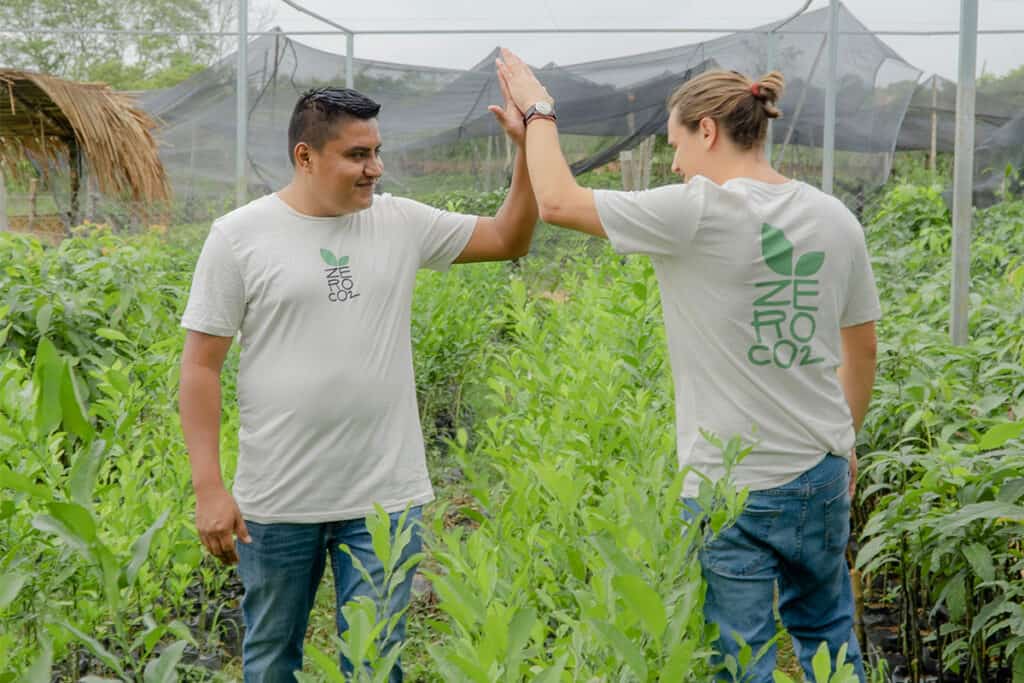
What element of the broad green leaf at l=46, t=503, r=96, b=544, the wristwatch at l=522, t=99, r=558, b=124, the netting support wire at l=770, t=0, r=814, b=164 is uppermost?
the netting support wire at l=770, t=0, r=814, b=164

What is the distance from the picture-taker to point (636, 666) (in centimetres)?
126

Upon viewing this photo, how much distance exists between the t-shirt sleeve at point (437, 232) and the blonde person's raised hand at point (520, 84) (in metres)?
0.36

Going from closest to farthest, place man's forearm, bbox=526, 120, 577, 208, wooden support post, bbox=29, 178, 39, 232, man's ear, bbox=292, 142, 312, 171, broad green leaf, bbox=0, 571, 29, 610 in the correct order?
broad green leaf, bbox=0, 571, 29, 610 < man's forearm, bbox=526, 120, 577, 208 < man's ear, bbox=292, 142, 312, 171 < wooden support post, bbox=29, 178, 39, 232

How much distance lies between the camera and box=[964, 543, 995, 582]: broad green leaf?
2.50 m

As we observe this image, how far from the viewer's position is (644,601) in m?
1.26

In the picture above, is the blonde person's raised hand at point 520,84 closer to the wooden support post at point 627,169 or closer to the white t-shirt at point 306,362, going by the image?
the white t-shirt at point 306,362

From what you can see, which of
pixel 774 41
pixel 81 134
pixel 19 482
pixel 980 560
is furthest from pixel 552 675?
pixel 81 134

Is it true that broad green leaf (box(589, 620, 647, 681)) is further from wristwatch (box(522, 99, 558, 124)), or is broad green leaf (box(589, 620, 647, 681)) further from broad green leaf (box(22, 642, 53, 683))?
wristwatch (box(522, 99, 558, 124))

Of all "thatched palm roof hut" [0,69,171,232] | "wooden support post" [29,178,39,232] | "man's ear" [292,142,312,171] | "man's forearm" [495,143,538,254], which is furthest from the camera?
"wooden support post" [29,178,39,232]

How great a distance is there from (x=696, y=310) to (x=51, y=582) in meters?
1.21

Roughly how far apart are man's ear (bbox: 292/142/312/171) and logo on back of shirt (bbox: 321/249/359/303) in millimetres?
198

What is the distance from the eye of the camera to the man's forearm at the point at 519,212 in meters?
2.73

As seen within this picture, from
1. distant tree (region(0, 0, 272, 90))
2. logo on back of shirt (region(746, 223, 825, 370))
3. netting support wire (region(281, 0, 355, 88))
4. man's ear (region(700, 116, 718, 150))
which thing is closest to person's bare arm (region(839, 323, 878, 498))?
logo on back of shirt (region(746, 223, 825, 370))

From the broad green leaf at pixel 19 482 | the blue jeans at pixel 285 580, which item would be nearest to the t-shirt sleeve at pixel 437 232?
the blue jeans at pixel 285 580
